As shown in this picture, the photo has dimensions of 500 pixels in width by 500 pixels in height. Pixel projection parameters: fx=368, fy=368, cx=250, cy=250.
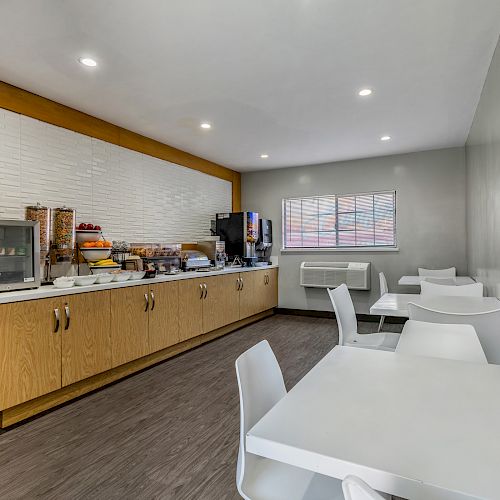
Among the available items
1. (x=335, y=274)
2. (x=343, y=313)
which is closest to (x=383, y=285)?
(x=335, y=274)

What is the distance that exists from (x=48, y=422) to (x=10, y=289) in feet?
3.31

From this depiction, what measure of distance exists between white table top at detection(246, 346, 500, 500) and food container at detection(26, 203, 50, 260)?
9.29 ft

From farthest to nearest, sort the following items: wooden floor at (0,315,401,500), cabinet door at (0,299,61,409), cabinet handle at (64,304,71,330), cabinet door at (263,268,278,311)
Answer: cabinet door at (263,268,278,311) < cabinet handle at (64,304,71,330) < cabinet door at (0,299,61,409) < wooden floor at (0,315,401,500)

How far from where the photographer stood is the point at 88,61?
2.86 meters

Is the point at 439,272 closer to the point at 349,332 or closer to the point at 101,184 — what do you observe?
the point at 349,332

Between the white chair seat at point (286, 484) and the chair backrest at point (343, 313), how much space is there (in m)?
1.63

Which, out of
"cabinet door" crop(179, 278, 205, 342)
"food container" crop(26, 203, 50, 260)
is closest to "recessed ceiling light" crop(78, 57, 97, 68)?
"food container" crop(26, 203, 50, 260)

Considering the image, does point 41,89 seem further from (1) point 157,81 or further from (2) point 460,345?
(2) point 460,345

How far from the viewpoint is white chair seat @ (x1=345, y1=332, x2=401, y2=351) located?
2.81m

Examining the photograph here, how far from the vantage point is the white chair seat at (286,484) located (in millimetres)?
1122

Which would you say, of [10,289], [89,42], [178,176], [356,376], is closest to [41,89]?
[89,42]

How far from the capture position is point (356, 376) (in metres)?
1.31

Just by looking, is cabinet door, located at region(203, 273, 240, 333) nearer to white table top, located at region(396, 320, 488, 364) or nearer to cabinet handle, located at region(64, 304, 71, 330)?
cabinet handle, located at region(64, 304, 71, 330)

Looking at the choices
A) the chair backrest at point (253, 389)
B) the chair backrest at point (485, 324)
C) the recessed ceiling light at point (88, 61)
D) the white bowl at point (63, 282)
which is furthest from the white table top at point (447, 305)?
the recessed ceiling light at point (88, 61)
